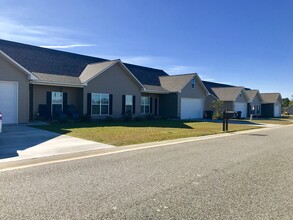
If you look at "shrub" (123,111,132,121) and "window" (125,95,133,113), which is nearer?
"shrub" (123,111,132,121)

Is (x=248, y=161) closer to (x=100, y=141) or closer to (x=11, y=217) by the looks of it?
(x=100, y=141)

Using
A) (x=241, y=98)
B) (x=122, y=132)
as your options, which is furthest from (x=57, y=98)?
(x=241, y=98)

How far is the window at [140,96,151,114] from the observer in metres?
27.1

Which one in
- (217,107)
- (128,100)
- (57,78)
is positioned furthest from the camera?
(217,107)

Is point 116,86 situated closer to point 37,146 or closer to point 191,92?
point 191,92

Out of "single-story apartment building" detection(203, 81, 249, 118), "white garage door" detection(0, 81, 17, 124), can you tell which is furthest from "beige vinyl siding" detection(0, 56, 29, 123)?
"single-story apartment building" detection(203, 81, 249, 118)

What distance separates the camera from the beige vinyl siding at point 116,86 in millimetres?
21312

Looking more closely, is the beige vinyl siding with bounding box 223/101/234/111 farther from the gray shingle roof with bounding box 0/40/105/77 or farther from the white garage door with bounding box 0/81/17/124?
the white garage door with bounding box 0/81/17/124

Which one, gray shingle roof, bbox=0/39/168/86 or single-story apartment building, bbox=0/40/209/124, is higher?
gray shingle roof, bbox=0/39/168/86

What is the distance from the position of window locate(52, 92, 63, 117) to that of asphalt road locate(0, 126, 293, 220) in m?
12.9

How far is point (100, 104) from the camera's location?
72.1 feet

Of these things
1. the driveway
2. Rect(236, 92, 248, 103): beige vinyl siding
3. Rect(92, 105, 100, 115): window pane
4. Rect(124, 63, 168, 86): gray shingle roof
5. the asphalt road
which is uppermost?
Rect(124, 63, 168, 86): gray shingle roof

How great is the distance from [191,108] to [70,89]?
49.6ft

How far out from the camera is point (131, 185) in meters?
5.42
